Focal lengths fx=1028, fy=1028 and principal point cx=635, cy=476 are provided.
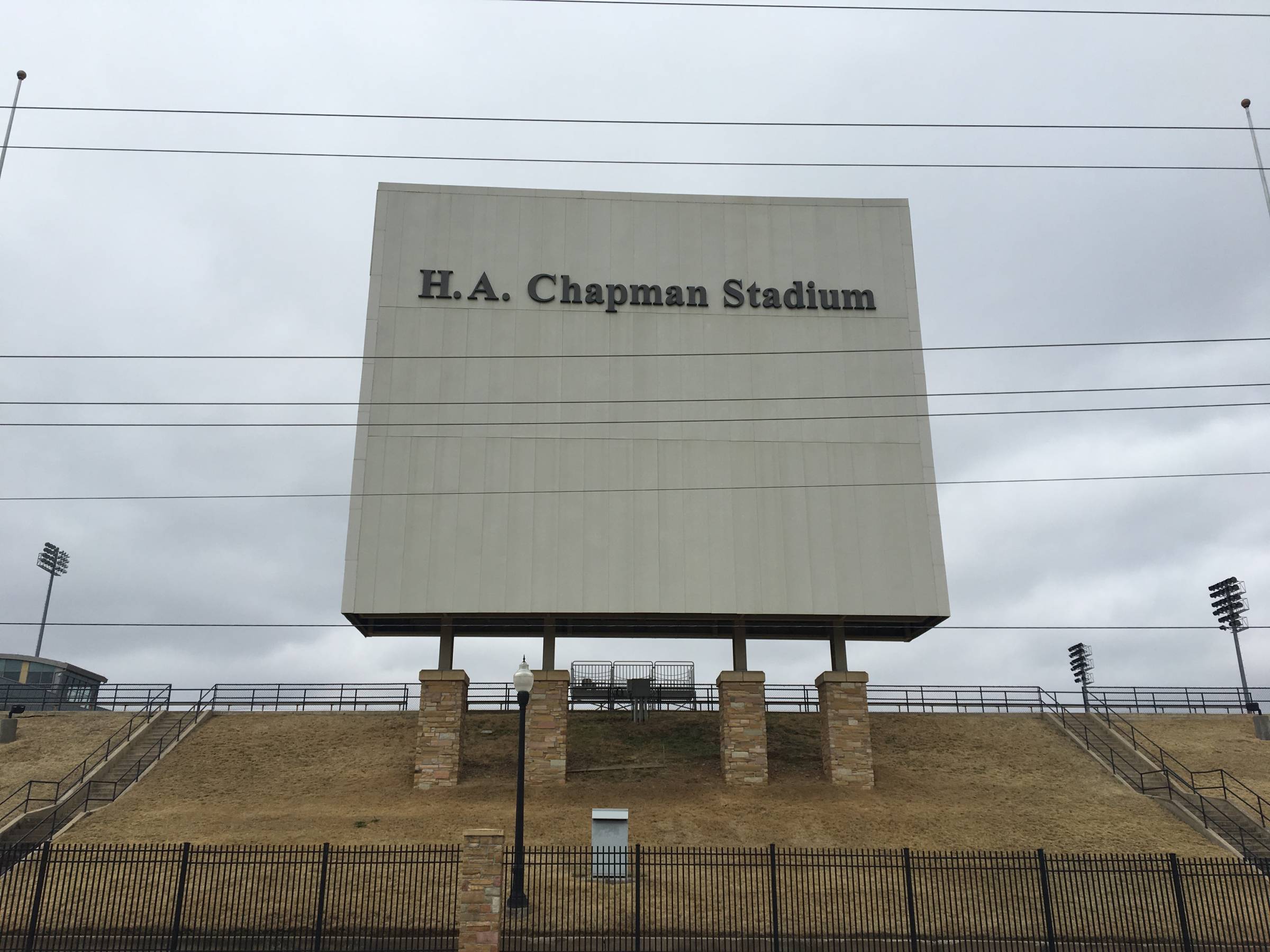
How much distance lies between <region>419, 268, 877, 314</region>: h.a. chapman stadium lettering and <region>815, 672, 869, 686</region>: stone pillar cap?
43.1 feet

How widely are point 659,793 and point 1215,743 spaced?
20.3m

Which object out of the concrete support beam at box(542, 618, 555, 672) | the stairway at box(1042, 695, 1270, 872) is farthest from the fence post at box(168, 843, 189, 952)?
the stairway at box(1042, 695, 1270, 872)

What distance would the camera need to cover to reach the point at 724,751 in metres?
32.8

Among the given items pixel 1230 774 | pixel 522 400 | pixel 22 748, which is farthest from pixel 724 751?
pixel 22 748

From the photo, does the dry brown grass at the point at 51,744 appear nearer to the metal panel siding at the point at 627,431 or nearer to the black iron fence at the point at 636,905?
the black iron fence at the point at 636,905

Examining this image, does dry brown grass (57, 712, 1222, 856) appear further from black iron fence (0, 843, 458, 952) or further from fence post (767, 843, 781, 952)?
fence post (767, 843, 781, 952)

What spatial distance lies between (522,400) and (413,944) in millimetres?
19465

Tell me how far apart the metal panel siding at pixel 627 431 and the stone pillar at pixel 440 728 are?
2.37 meters

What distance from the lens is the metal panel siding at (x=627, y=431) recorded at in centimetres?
3447

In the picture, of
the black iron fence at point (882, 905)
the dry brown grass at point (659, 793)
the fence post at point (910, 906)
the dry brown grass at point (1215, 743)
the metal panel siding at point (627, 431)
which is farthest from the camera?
the metal panel siding at point (627, 431)

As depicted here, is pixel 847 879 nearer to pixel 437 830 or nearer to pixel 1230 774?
pixel 437 830

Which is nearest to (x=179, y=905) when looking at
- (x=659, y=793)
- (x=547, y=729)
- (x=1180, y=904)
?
(x=547, y=729)

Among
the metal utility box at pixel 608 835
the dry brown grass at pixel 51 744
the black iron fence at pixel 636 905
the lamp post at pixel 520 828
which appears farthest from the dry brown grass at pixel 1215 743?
the dry brown grass at pixel 51 744

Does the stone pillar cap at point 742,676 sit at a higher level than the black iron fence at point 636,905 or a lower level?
higher
